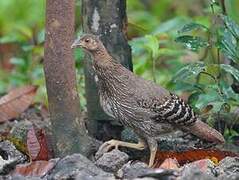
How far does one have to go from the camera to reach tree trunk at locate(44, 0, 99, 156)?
5.23m

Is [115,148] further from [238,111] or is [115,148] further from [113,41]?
[238,111]

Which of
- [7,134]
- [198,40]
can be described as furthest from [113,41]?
[7,134]

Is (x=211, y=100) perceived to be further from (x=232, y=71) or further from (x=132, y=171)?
(x=132, y=171)

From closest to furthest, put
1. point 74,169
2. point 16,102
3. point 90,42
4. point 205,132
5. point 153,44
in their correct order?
1. point 74,169
2. point 90,42
3. point 205,132
4. point 153,44
5. point 16,102

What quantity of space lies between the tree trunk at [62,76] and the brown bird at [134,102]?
26 centimetres

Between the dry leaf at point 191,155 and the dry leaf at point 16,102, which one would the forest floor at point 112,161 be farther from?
the dry leaf at point 16,102

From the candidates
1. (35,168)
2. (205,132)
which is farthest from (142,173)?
(205,132)

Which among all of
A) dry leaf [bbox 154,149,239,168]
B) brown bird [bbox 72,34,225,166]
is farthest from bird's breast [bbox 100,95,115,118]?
dry leaf [bbox 154,149,239,168]

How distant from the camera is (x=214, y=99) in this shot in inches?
235

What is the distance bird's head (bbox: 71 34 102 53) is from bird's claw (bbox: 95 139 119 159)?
2.03ft

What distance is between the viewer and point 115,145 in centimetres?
574

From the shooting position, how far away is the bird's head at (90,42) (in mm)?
5453

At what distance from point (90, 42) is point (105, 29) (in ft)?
1.22

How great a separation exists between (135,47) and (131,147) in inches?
51.5
